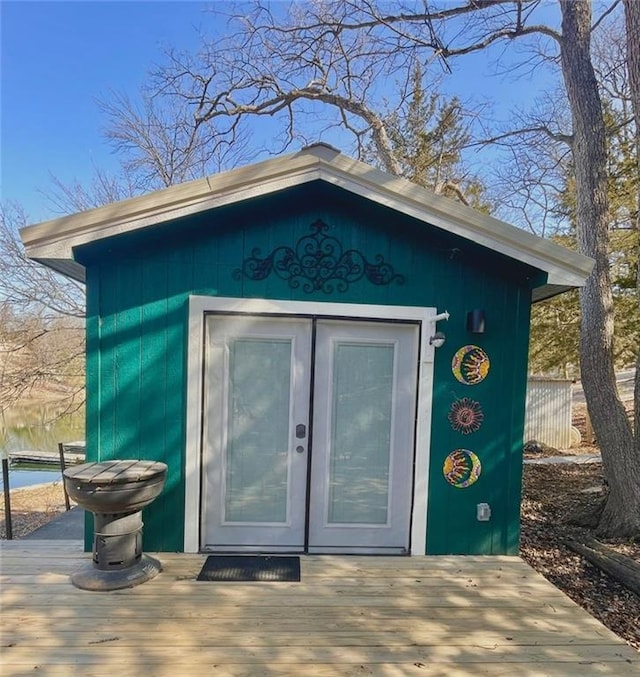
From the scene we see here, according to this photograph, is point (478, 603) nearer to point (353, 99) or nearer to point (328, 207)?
point (328, 207)

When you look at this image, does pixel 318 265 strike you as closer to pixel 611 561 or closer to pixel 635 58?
pixel 611 561

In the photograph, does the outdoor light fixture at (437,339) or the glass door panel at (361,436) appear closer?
the outdoor light fixture at (437,339)

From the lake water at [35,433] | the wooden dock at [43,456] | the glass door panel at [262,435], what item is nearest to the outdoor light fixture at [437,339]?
the glass door panel at [262,435]

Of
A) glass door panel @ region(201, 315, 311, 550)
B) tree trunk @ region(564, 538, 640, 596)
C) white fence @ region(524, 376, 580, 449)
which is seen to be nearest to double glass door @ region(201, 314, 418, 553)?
glass door panel @ region(201, 315, 311, 550)

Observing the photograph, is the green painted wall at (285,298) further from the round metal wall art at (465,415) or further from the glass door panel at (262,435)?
the glass door panel at (262,435)

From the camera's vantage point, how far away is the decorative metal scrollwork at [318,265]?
11.5 feet

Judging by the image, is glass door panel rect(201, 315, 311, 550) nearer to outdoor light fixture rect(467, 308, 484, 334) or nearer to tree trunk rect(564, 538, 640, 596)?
outdoor light fixture rect(467, 308, 484, 334)

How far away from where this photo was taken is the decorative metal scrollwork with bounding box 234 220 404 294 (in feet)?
11.5

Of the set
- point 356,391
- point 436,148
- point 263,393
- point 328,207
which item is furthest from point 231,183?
point 436,148

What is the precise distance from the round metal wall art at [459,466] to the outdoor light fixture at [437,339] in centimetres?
89

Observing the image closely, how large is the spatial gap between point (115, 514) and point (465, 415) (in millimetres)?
2688

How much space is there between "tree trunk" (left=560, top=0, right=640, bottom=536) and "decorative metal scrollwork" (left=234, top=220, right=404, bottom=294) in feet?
10.2

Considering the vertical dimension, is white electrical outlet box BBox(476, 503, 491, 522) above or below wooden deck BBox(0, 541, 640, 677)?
above

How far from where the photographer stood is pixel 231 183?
3.19 meters
